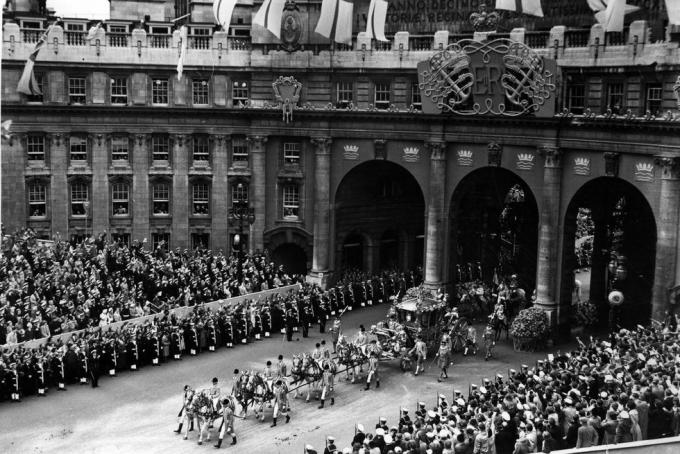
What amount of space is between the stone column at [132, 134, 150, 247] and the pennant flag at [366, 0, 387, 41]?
16.0 meters

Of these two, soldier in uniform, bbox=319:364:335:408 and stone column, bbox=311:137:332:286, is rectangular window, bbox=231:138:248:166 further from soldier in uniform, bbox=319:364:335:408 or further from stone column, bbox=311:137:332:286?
soldier in uniform, bbox=319:364:335:408

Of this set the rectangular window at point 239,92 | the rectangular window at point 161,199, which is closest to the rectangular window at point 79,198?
the rectangular window at point 161,199

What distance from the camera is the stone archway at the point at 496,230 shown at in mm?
55250

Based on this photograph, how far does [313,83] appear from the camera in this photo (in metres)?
55.7

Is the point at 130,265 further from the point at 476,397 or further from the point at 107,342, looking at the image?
the point at 476,397

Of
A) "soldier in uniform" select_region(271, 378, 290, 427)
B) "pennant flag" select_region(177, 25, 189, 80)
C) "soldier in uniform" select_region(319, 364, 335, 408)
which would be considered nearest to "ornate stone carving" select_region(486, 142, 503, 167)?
"soldier in uniform" select_region(319, 364, 335, 408)

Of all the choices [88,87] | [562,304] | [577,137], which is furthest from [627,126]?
[88,87]

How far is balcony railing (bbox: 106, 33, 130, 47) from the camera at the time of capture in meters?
55.7

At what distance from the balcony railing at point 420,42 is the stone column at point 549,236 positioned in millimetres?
9958

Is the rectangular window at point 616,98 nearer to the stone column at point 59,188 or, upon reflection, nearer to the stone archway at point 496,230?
the stone archway at point 496,230

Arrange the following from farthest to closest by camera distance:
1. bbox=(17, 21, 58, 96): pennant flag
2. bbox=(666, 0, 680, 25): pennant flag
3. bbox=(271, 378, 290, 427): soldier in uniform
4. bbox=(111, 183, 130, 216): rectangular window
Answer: bbox=(111, 183, 130, 216): rectangular window
bbox=(17, 21, 58, 96): pennant flag
bbox=(666, 0, 680, 25): pennant flag
bbox=(271, 378, 290, 427): soldier in uniform

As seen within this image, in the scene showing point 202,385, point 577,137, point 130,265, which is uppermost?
point 577,137

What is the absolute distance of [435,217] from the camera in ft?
171

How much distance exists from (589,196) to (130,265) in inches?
992
